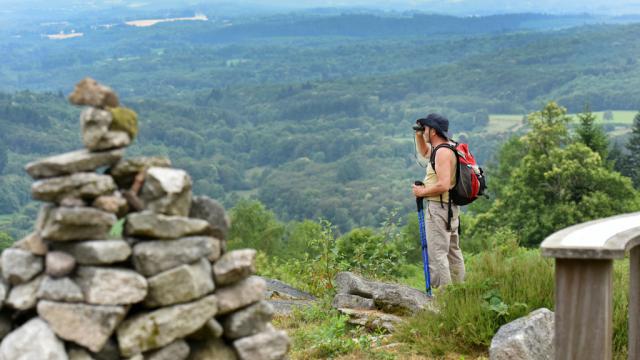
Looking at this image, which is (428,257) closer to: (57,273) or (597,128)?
(57,273)

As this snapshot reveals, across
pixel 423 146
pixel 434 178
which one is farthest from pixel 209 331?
pixel 423 146

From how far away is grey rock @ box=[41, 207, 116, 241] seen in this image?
4.39 meters

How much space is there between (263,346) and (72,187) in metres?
1.31

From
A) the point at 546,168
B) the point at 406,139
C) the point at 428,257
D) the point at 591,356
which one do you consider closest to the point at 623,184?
the point at 546,168

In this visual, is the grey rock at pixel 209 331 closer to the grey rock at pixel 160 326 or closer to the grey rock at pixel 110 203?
the grey rock at pixel 160 326

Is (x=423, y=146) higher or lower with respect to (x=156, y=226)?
lower

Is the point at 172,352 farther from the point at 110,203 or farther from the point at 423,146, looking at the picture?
the point at 423,146

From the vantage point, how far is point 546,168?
42281 mm

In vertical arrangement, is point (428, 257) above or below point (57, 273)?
below

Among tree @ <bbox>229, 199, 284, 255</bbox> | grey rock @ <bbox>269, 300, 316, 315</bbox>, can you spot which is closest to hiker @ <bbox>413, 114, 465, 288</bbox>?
grey rock @ <bbox>269, 300, 316, 315</bbox>

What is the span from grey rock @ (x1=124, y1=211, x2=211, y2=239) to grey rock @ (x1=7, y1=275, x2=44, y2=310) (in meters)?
0.51

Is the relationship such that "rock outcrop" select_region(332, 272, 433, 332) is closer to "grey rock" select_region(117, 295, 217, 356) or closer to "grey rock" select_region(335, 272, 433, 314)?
"grey rock" select_region(335, 272, 433, 314)

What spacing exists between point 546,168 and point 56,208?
3956cm

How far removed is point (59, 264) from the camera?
4422 mm
